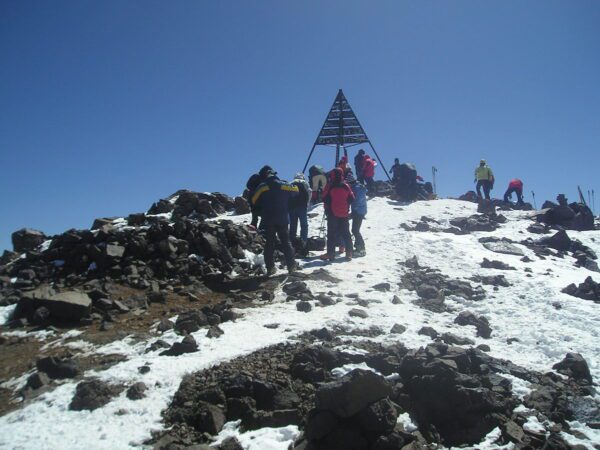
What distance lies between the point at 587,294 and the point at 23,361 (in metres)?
11.0

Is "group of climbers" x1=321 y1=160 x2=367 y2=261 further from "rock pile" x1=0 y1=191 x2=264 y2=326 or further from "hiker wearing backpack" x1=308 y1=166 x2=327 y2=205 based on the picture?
"hiker wearing backpack" x1=308 y1=166 x2=327 y2=205

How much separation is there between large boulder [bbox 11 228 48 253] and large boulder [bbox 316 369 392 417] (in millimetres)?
13183

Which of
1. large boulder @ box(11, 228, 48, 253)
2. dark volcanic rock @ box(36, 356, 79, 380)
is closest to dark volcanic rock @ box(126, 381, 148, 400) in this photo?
dark volcanic rock @ box(36, 356, 79, 380)

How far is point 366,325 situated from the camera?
6.92 meters

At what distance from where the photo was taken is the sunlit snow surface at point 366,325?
4.04 m

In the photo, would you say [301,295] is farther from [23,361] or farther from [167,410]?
[23,361]

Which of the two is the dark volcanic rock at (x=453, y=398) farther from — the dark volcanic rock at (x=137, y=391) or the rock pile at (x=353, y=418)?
the dark volcanic rock at (x=137, y=391)

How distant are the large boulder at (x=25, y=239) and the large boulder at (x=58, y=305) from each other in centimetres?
784

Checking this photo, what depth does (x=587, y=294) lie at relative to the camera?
9141mm

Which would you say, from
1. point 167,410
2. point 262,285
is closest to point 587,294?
point 262,285

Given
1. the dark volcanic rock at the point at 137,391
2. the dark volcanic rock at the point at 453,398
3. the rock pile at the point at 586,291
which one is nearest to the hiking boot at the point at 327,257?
the rock pile at the point at 586,291

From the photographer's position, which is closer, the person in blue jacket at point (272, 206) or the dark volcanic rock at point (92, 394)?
→ the dark volcanic rock at point (92, 394)

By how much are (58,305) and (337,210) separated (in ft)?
25.0

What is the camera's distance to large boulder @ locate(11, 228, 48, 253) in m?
13.5
